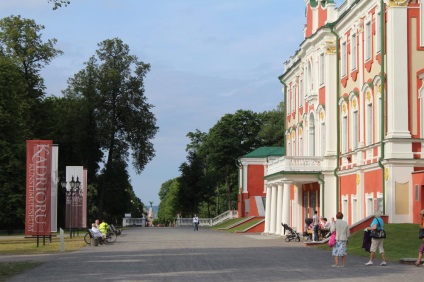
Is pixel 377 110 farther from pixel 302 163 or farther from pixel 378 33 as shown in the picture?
pixel 302 163

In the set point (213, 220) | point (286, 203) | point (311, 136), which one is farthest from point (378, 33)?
point (213, 220)

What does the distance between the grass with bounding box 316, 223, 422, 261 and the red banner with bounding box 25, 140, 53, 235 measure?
13.7m

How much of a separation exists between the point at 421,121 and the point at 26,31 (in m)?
43.6

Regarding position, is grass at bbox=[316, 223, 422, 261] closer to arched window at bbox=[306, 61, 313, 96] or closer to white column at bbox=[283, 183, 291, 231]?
white column at bbox=[283, 183, 291, 231]

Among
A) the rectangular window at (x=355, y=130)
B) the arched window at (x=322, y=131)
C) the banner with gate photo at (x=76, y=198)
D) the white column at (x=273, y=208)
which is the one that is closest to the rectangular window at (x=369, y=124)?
the rectangular window at (x=355, y=130)

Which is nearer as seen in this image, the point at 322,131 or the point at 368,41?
the point at 368,41

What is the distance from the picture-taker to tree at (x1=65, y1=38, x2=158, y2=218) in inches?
3157

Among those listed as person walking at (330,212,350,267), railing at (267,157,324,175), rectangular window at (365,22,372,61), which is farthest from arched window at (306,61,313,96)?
person walking at (330,212,350,267)

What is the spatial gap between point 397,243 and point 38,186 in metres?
17.9

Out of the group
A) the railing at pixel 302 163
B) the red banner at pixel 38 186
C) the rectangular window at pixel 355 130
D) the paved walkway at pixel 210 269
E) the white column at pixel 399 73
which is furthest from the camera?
the railing at pixel 302 163

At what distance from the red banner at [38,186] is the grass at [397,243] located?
45.0 ft

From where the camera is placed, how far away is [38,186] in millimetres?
40219

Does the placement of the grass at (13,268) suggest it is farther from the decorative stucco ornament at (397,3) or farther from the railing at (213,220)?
the railing at (213,220)

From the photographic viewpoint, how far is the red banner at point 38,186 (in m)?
40.1
